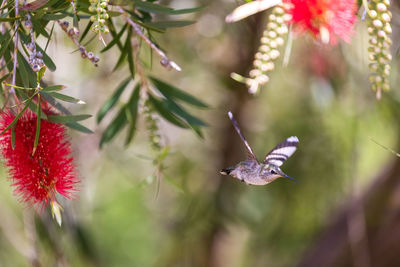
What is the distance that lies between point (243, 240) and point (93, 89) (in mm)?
1214

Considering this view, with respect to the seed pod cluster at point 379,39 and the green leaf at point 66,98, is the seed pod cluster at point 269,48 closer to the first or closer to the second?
the seed pod cluster at point 379,39

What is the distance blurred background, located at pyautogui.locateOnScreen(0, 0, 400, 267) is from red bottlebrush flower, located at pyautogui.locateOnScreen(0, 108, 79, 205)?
36.2 inches

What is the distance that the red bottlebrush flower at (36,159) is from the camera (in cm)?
79

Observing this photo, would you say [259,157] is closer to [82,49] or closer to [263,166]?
[263,166]

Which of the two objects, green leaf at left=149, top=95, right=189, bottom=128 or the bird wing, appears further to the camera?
green leaf at left=149, top=95, right=189, bottom=128

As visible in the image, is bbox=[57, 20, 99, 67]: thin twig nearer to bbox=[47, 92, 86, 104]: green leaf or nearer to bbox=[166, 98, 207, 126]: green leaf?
bbox=[47, 92, 86, 104]: green leaf

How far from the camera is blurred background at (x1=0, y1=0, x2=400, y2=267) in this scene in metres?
2.00

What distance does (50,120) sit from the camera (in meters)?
0.80

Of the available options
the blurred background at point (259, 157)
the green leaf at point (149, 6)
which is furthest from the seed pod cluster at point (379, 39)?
the blurred background at point (259, 157)

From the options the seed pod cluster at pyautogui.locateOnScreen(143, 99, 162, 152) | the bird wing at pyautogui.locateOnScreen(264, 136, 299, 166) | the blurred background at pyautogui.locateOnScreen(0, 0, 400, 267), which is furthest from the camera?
the blurred background at pyautogui.locateOnScreen(0, 0, 400, 267)

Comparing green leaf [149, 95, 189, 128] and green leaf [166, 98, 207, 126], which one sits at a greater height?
green leaf [166, 98, 207, 126]

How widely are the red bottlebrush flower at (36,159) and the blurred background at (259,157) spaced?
92 cm

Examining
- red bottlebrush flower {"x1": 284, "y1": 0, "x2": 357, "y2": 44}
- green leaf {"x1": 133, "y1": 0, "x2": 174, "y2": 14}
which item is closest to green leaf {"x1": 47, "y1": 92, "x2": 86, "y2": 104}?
green leaf {"x1": 133, "y1": 0, "x2": 174, "y2": 14}

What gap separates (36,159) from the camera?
0.79 meters
